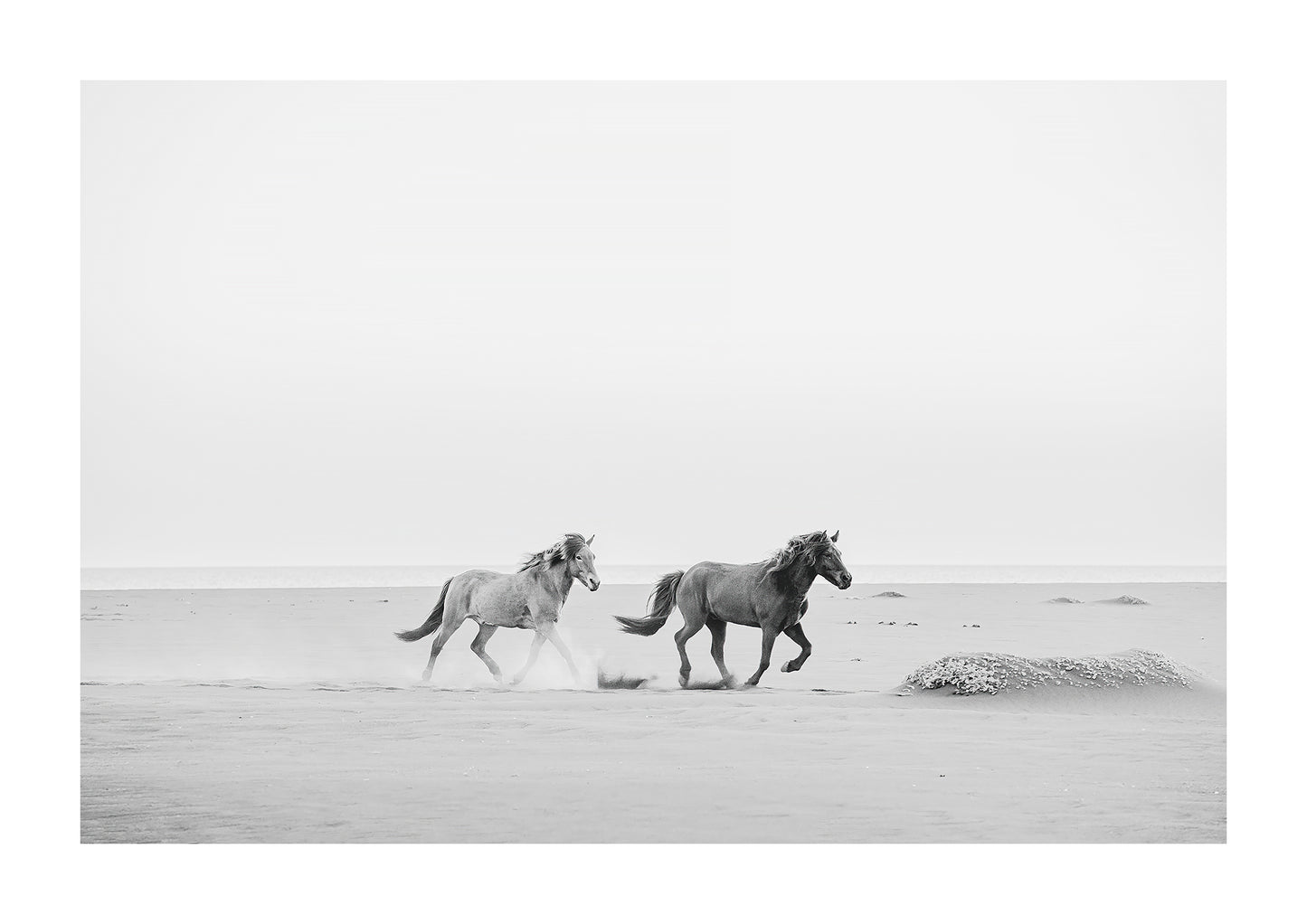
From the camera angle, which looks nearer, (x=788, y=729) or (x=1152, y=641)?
(x=788, y=729)

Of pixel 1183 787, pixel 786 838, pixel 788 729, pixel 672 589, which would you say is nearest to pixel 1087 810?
pixel 1183 787

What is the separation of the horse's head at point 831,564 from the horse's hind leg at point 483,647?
4018mm

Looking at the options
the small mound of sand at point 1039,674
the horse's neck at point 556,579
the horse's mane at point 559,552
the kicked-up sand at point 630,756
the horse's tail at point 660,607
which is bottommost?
the kicked-up sand at point 630,756

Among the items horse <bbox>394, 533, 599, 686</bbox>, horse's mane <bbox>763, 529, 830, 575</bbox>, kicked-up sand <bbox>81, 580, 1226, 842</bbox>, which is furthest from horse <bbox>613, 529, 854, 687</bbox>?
horse <bbox>394, 533, 599, 686</bbox>

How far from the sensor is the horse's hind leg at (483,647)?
556 inches

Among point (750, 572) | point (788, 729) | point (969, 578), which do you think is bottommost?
point (969, 578)

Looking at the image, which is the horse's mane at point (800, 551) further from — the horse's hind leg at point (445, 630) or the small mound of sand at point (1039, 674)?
the horse's hind leg at point (445, 630)

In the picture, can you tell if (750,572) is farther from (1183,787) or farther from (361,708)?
(1183,787)

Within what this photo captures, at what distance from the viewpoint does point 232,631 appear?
21250mm

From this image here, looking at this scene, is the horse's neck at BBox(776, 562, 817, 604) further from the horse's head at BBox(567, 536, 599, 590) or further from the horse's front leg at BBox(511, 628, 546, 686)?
the horse's front leg at BBox(511, 628, 546, 686)

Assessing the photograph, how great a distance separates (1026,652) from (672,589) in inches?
244

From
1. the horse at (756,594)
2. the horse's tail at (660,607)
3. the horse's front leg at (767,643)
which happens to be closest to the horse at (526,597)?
the horse's tail at (660,607)

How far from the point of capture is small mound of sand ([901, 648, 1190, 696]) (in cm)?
1182

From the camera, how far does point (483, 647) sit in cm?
1445
